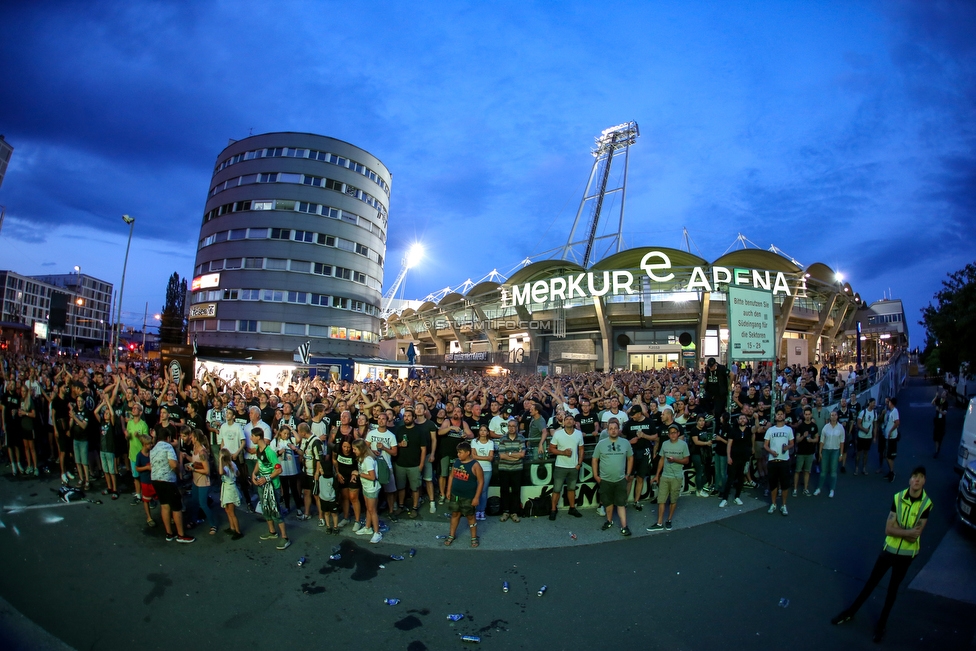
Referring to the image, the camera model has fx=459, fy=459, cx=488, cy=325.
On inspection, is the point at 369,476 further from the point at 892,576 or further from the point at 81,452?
the point at 81,452

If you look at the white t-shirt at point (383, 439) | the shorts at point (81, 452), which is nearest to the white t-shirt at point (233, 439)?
the white t-shirt at point (383, 439)

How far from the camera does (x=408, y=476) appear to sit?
813 cm

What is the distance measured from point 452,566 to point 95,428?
27.5 ft

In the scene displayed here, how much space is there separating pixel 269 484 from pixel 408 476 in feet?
7.40

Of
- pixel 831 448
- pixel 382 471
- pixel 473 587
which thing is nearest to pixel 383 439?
pixel 382 471

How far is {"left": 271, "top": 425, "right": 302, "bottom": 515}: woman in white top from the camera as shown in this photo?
7523 mm

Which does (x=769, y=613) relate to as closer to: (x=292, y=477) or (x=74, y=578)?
(x=292, y=477)

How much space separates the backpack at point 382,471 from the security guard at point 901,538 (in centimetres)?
611

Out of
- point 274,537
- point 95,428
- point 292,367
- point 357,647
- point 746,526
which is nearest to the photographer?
point 357,647

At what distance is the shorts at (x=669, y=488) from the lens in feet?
25.0

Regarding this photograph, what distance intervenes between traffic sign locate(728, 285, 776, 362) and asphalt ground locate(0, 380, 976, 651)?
3375mm

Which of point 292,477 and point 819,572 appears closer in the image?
point 819,572

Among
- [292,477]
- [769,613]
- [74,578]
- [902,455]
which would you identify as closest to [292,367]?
[292,477]

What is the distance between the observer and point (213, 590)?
217 inches
